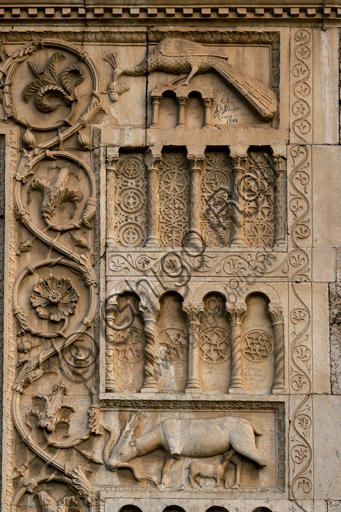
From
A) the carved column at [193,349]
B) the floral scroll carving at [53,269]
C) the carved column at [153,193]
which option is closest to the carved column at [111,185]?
the floral scroll carving at [53,269]

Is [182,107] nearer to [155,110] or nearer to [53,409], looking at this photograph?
A: [155,110]

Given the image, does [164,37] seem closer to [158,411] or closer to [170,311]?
[170,311]

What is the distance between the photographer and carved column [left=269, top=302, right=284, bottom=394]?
943 cm

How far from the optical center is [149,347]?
31.2 feet

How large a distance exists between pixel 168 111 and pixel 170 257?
57.9 inches

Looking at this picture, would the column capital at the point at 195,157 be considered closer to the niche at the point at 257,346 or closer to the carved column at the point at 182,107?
the carved column at the point at 182,107

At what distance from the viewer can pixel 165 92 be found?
998cm

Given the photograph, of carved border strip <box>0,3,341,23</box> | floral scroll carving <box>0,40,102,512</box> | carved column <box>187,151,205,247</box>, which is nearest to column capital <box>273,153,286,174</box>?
carved column <box>187,151,205,247</box>

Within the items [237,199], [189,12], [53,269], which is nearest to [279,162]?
[237,199]

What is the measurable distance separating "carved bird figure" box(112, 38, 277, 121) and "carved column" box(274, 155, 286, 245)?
47cm

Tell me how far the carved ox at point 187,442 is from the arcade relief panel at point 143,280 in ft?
0.04

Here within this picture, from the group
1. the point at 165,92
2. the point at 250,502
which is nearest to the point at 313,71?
the point at 165,92

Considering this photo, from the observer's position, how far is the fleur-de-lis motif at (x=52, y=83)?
9.97m

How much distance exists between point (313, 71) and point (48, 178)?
110 inches
